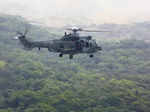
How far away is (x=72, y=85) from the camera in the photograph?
151125 millimetres

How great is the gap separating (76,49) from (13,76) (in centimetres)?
9548

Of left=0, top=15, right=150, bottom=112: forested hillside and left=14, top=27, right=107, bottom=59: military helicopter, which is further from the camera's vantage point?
left=0, top=15, right=150, bottom=112: forested hillside

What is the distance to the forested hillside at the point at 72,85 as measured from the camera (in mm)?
121188

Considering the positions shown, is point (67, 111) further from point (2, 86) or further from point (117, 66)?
point (117, 66)

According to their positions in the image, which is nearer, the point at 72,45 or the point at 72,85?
the point at 72,45

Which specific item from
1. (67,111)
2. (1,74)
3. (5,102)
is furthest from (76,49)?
(1,74)

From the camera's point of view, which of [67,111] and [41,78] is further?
[41,78]

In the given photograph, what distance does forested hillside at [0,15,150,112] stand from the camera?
121188 mm

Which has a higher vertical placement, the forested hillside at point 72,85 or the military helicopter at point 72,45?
the military helicopter at point 72,45

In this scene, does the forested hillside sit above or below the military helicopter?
below

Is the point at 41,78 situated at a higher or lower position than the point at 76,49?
lower

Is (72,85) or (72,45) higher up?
(72,45)

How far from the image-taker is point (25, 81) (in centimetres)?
14738

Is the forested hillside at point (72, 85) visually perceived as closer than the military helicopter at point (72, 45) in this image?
No
